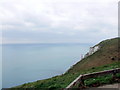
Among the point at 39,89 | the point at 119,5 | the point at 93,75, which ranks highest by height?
the point at 119,5

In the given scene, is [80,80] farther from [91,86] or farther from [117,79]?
[117,79]

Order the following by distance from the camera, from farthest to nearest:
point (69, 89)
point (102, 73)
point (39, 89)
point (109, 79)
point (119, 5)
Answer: point (119, 5), point (39, 89), point (109, 79), point (102, 73), point (69, 89)

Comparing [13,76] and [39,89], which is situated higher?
[39,89]

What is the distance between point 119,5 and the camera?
1346 inches

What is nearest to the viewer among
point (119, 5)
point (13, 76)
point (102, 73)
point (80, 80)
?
point (80, 80)

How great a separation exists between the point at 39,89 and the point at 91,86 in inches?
166

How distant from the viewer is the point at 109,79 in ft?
34.1

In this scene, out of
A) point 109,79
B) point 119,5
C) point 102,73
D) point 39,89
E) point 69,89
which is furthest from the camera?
point 119,5

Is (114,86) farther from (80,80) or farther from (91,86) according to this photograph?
(80,80)

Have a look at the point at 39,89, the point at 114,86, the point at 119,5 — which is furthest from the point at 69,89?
the point at 119,5

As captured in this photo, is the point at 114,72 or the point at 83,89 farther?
the point at 114,72

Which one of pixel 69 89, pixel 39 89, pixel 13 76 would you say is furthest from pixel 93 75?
pixel 13 76

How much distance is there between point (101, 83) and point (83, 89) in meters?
1.46

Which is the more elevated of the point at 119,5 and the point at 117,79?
the point at 119,5
